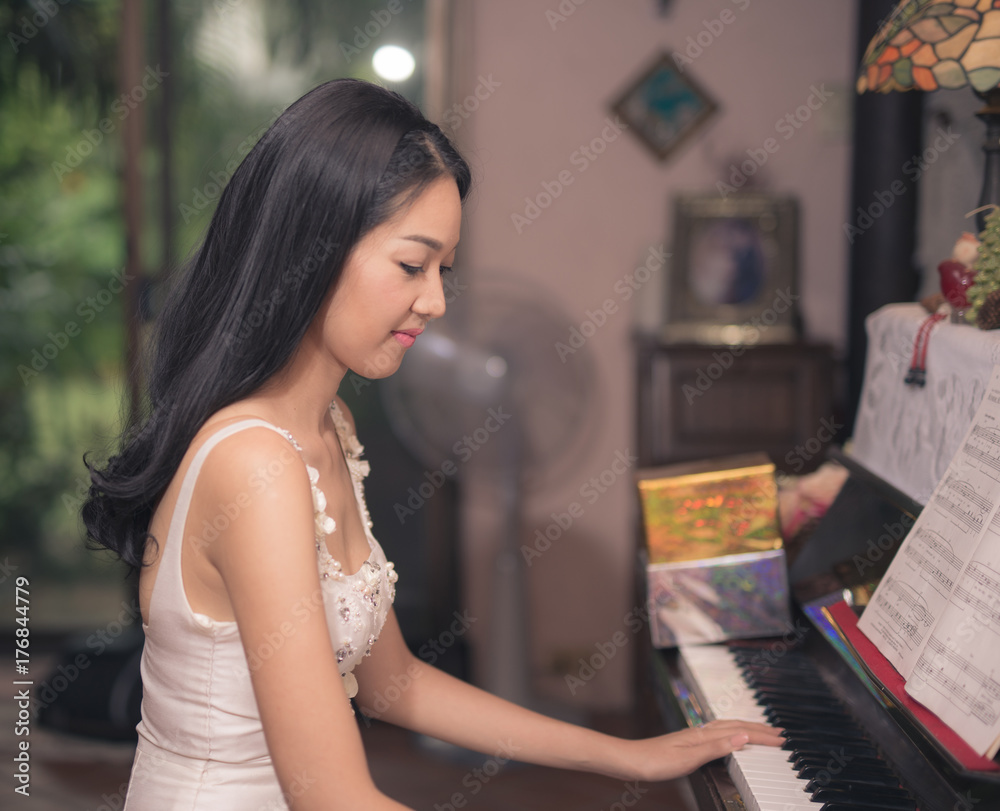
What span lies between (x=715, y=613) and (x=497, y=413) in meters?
1.47

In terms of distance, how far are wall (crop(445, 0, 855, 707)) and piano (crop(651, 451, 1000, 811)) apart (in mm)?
1861

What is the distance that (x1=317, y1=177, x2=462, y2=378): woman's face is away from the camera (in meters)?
1.21

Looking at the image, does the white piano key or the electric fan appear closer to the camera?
the white piano key

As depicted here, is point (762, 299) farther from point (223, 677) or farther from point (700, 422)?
point (223, 677)

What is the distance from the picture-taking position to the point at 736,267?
3.50 m

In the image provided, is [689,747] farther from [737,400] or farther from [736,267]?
[736,267]

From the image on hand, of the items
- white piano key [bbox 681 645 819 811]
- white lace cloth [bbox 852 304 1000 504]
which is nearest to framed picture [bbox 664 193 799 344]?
white lace cloth [bbox 852 304 1000 504]

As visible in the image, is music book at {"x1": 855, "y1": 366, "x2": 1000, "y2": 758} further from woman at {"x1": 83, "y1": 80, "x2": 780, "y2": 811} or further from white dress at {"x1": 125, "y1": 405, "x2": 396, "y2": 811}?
white dress at {"x1": 125, "y1": 405, "x2": 396, "y2": 811}

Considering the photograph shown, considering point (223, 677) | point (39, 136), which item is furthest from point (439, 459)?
point (39, 136)

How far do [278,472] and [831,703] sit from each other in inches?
38.8

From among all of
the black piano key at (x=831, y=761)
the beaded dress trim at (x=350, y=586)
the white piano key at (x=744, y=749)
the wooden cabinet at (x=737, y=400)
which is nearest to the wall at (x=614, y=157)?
the wooden cabinet at (x=737, y=400)

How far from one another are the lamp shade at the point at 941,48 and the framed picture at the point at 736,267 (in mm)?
1872

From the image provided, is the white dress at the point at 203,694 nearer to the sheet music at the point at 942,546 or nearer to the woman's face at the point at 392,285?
the woman's face at the point at 392,285

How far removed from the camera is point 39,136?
13.0ft
